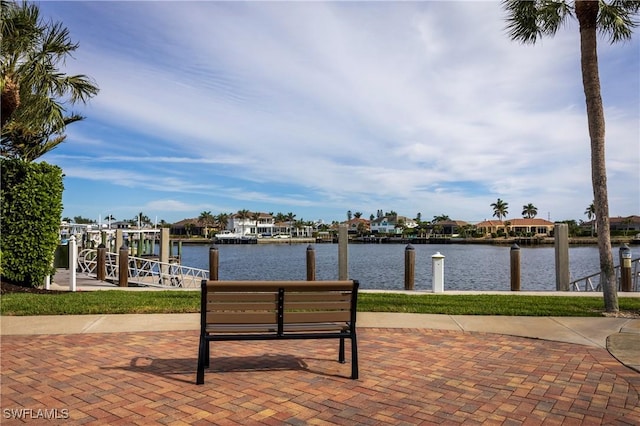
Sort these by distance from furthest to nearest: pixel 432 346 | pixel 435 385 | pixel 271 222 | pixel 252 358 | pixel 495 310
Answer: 1. pixel 271 222
2. pixel 495 310
3. pixel 432 346
4. pixel 252 358
5. pixel 435 385

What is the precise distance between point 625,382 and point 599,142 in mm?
5982

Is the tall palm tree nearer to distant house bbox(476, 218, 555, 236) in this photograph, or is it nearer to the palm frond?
the palm frond

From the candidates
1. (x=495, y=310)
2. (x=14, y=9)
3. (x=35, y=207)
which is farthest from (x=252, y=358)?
(x=14, y=9)

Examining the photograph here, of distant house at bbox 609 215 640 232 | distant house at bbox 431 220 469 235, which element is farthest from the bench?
distant house at bbox 609 215 640 232

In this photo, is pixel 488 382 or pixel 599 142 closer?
pixel 488 382

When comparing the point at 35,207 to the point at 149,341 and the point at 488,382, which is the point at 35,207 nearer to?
the point at 149,341

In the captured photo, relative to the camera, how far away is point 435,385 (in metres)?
4.61

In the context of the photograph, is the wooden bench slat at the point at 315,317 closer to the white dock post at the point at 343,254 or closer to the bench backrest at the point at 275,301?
the bench backrest at the point at 275,301

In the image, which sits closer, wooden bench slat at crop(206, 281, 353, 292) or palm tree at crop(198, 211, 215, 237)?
wooden bench slat at crop(206, 281, 353, 292)

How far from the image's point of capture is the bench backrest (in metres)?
4.64

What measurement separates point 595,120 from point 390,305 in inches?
212

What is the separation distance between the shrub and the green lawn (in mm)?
1388

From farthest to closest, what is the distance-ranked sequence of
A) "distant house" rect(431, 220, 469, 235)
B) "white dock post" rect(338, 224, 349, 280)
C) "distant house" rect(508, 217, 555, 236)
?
"distant house" rect(431, 220, 469, 235)
"distant house" rect(508, 217, 555, 236)
"white dock post" rect(338, 224, 349, 280)

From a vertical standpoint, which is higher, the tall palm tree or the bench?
the tall palm tree
